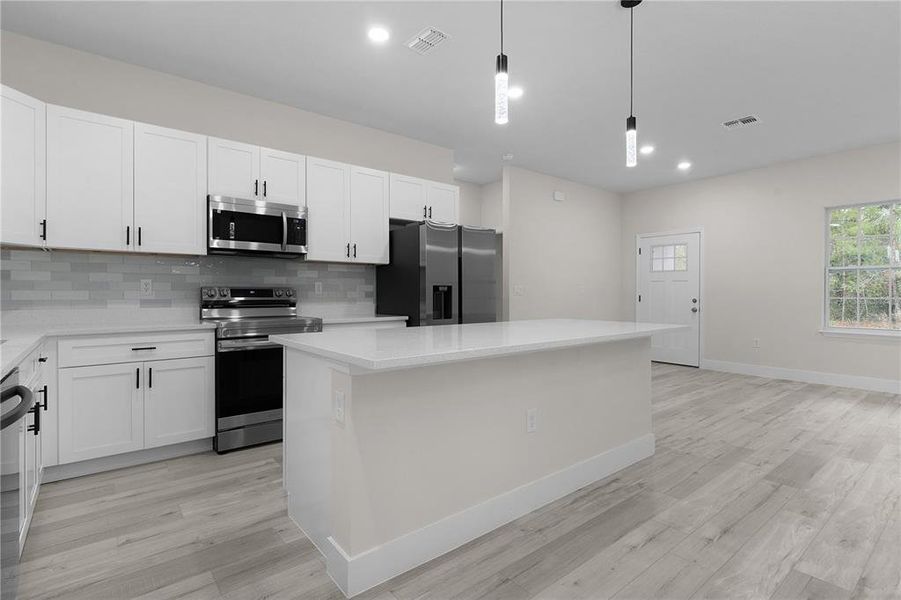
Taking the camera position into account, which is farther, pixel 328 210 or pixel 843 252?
pixel 843 252

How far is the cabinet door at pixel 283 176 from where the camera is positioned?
359 cm

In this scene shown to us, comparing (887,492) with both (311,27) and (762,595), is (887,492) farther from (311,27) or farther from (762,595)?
(311,27)

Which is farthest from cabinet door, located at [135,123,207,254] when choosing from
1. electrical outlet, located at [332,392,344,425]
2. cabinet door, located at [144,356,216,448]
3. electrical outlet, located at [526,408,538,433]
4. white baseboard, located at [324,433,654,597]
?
electrical outlet, located at [526,408,538,433]

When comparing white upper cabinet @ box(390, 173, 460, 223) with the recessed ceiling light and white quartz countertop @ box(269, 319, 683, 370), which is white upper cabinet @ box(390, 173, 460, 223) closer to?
the recessed ceiling light

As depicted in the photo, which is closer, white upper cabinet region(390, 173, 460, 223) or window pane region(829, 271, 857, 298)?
white upper cabinet region(390, 173, 460, 223)

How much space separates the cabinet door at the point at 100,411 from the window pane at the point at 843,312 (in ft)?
23.2

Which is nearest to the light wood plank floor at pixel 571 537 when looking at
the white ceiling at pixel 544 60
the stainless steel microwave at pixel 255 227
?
the stainless steel microwave at pixel 255 227

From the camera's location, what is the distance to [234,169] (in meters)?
3.44

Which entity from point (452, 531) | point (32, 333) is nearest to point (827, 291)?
point (452, 531)

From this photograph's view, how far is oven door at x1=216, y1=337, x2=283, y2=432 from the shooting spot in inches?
123

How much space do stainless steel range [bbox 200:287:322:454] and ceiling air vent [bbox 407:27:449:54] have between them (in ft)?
6.79

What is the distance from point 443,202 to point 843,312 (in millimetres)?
4929

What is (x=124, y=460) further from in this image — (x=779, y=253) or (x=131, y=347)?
(x=779, y=253)

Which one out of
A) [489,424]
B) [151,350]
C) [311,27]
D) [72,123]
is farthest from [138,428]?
[311,27]
